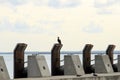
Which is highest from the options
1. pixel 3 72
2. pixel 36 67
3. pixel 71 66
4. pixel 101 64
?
pixel 3 72

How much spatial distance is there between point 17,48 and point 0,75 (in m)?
4.14

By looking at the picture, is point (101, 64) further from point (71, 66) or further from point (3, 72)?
point (3, 72)

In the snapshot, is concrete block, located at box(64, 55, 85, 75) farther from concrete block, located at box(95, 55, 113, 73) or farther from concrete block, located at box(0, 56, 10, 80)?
concrete block, located at box(0, 56, 10, 80)

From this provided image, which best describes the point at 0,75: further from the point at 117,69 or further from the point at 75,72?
the point at 117,69

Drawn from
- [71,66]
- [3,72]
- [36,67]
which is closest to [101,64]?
[71,66]

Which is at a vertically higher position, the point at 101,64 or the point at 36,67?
the point at 36,67

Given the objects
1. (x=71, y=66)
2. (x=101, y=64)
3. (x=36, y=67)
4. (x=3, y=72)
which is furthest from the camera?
(x=101, y=64)

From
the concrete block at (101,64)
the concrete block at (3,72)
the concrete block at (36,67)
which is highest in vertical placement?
the concrete block at (3,72)

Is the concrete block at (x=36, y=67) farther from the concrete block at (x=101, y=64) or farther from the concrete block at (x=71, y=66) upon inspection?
the concrete block at (x=101, y=64)

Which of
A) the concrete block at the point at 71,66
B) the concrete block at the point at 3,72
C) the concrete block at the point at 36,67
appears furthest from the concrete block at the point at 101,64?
the concrete block at the point at 3,72

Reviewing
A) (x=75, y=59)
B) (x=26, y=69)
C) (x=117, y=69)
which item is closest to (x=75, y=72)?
(x=75, y=59)

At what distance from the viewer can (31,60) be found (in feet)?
80.2

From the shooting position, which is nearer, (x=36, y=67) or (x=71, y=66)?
(x=36, y=67)

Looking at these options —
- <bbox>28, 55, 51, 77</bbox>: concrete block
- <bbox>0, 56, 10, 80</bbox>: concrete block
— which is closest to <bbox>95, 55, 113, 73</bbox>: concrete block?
<bbox>28, 55, 51, 77</bbox>: concrete block
